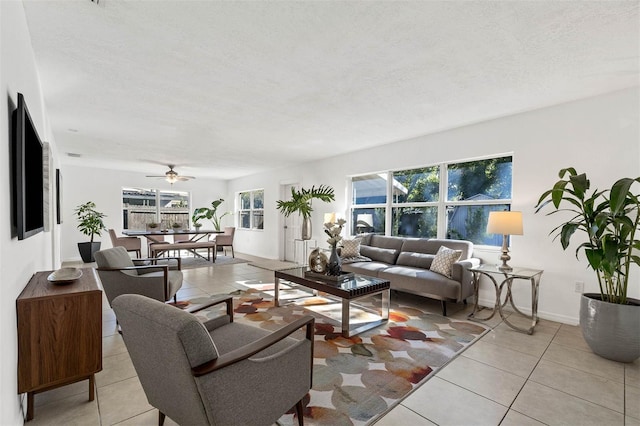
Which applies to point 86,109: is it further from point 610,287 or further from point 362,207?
point 610,287

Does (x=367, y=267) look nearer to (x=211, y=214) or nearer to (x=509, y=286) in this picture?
(x=509, y=286)

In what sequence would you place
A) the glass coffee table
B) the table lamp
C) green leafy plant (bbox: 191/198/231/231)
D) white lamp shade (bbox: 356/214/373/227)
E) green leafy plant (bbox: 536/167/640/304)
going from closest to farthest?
1. green leafy plant (bbox: 536/167/640/304)
2. the glass coffee table
3. the table lamp
4. white lamp shade (bbox: 356/214/373/227)
5. green leafy plant (bbox: 191/198/231/231)

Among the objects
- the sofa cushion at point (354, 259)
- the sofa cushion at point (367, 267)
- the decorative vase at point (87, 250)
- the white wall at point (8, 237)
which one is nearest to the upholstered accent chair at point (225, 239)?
the decorative vase at point (87, 250)

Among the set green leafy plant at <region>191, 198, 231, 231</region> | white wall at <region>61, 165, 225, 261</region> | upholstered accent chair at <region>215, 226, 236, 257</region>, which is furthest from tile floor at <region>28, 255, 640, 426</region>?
green leafy plant at <region>191, 198, 231, 231</region>

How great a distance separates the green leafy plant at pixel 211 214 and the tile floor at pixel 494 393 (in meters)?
6.61

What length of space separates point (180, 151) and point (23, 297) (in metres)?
4.64

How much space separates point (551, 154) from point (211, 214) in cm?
845

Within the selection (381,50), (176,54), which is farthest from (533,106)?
(176,54)

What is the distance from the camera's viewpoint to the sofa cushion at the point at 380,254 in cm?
456

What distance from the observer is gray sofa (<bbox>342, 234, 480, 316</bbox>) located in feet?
11.4

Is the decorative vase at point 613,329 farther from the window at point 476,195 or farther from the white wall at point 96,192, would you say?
the white wall at point 96,192

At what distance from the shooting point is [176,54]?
2363mm

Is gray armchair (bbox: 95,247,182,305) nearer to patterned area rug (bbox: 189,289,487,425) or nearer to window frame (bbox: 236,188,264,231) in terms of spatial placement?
patterned area rug (bbox: 189,289,487,425)

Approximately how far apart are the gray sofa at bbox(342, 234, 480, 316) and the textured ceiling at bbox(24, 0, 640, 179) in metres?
1.75
